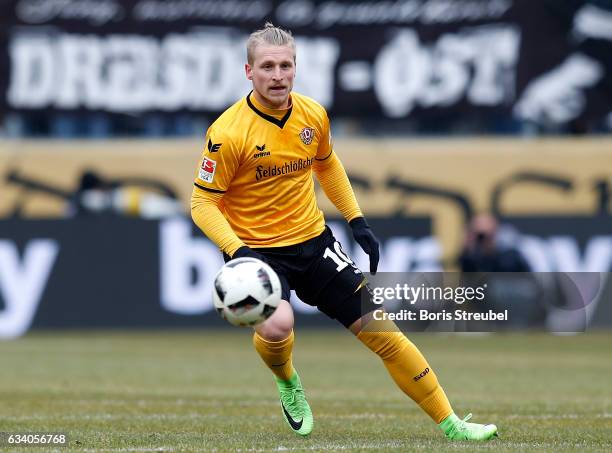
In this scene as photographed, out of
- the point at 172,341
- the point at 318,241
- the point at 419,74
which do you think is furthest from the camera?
the point at 419,74

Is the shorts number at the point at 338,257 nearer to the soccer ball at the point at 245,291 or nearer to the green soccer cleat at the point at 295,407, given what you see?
the soccer ball at the point at 245,291

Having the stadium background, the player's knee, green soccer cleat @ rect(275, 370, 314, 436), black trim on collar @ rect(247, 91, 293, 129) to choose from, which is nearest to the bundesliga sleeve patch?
black trim on collar @ rect(247, 91, 293, 129)

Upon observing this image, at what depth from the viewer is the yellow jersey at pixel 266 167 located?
756cm

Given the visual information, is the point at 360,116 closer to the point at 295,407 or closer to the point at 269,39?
the point at 295,407

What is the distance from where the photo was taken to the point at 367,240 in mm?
7945

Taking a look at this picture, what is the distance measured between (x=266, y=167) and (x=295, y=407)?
1544 mm

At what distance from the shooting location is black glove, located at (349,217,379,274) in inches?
309

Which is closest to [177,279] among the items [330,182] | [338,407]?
[338,407]

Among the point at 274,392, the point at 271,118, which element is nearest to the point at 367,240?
the point at 271,118

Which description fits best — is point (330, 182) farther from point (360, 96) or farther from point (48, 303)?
point (360, 96)

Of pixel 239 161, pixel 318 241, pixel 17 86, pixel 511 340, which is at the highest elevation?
pixel 239 161

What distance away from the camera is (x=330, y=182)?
27.0 feet

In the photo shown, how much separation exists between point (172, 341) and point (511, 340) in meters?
4.90

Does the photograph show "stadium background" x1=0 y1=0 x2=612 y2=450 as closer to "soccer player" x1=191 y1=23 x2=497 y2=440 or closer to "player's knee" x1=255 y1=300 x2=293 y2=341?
"soccer player" x1=191 y1=23 x2=497 y2=440
